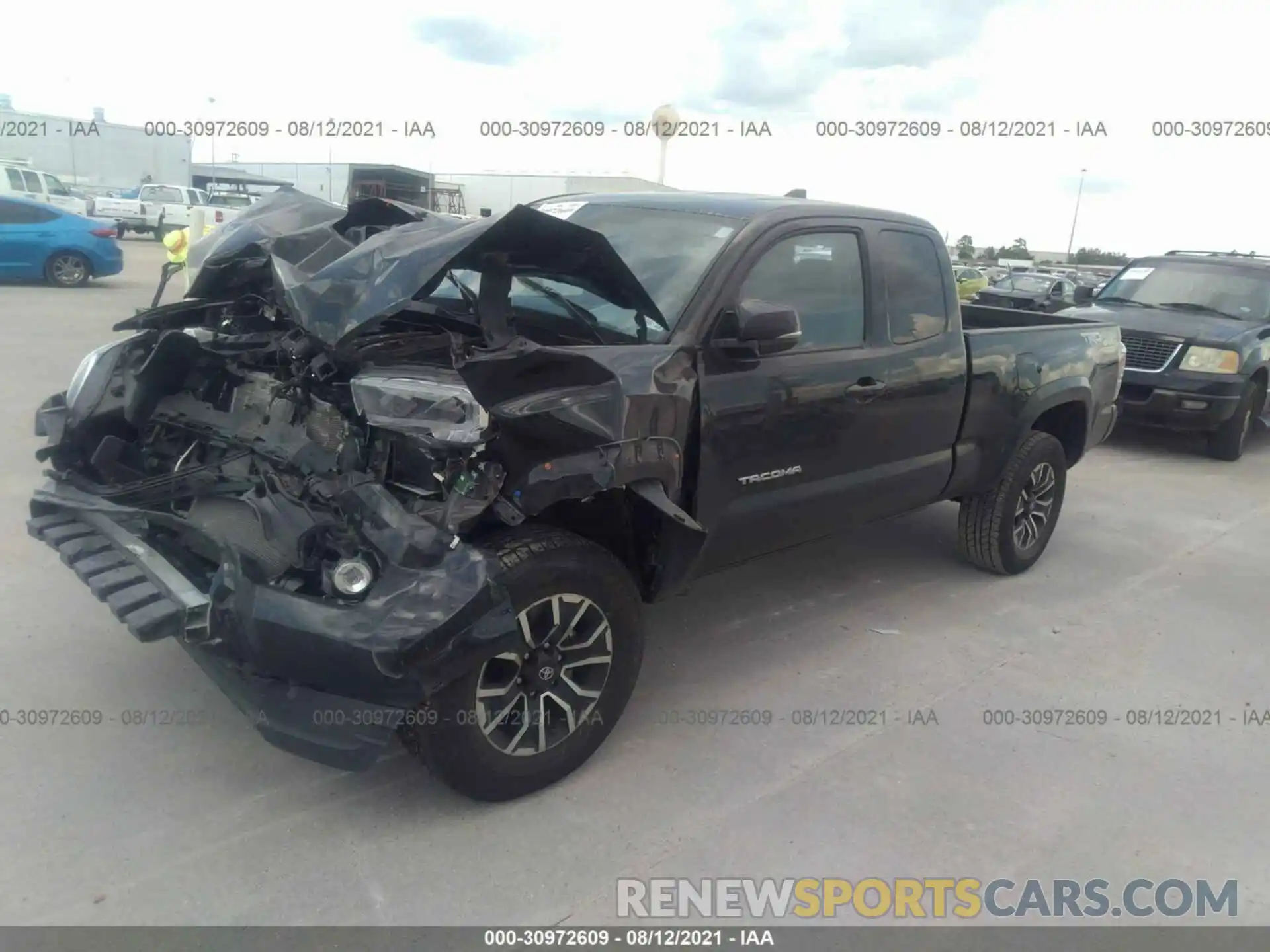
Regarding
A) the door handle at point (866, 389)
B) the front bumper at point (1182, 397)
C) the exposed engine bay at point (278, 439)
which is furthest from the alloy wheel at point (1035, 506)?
the front bumper at point (1182, 397)

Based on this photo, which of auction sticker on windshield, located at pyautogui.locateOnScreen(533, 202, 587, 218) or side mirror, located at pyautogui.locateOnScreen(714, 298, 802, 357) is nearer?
side mirror, located at pyautogui.locateOnScreen(714, 298, 802, 357)

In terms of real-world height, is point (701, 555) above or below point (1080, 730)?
above

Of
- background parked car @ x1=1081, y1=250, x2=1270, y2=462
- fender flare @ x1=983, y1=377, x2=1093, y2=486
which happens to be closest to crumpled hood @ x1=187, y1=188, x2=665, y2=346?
fender flare @ x1=983, y1=377, x2=1093, y2=486

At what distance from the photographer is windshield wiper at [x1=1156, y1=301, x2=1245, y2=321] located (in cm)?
988

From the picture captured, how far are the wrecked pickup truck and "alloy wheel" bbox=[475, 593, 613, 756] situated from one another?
0.01 meters

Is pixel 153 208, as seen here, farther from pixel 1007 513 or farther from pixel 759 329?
pixel 759 329

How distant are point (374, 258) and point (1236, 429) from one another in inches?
360

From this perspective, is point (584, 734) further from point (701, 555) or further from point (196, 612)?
point (196, 612)

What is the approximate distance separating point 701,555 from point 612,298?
1.03 metres

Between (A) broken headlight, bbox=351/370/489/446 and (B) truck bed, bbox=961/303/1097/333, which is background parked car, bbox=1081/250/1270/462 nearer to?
(B) truck bed, bbox=961/303/1097/333

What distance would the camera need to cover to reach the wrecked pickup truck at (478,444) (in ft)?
9.20

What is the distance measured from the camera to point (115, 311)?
1385 cm
